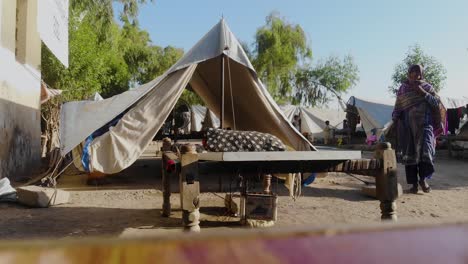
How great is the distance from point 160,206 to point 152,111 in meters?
1.20

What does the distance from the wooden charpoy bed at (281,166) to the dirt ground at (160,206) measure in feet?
1.59

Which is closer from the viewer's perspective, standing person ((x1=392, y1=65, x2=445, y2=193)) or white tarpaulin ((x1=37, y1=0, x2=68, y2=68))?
standing person ((x1=392, y1=65, x2=445, y2=193))

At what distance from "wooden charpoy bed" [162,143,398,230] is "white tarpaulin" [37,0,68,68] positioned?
5.58 metres

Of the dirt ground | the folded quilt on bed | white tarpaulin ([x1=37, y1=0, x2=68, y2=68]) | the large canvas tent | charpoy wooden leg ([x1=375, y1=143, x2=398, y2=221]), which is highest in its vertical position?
white tarpaulin ([x1=37, y1=0, x2=68, y2=68])

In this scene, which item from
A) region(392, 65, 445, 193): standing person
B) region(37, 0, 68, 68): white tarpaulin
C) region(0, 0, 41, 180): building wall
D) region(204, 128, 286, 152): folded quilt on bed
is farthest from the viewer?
region(37, 0, 68, 68): white tarpaulin

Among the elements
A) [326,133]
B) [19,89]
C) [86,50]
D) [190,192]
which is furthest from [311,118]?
[190,192]

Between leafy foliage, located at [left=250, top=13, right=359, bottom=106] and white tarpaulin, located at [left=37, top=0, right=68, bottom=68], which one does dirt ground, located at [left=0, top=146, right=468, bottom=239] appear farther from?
leafy foliage, located at [left=250, top=13, right=359, bottom=106]

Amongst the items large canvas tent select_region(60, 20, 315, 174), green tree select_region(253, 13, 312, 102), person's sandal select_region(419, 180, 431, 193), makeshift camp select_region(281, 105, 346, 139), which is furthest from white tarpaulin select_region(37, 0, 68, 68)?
green tree select_region(253, 13, 312, 102)

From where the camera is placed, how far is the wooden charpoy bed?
2.48m

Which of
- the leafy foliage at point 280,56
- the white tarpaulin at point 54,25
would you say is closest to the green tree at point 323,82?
the leafy foliage at point 280,56

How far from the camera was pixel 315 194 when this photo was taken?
5.59 meters

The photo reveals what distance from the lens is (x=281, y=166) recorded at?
2838mm

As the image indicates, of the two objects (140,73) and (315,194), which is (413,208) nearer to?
(315,194)

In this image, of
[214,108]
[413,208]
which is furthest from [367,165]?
[214,108]
